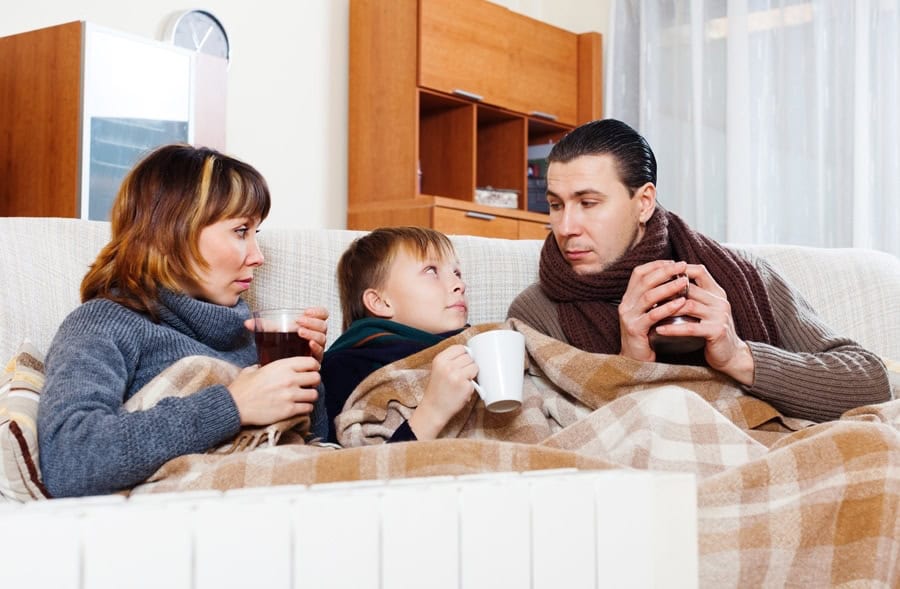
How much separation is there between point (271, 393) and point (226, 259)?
0.30m

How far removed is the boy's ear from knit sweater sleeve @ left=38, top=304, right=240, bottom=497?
518mm

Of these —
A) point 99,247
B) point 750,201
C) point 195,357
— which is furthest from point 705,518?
point 750,201

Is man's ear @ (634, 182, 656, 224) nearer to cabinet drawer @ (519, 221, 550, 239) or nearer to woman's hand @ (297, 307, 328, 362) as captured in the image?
woman's hand @ (297, 307, 328, 362)

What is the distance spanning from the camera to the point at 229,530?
0.75 metres

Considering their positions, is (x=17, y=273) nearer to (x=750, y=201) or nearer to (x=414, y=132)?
(x=414, y=132)

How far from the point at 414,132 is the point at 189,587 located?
11.3 feet

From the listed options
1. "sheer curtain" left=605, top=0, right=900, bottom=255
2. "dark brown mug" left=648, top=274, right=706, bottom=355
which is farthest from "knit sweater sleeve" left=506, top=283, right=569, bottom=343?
"sheer curtain" left=605, top=0, right=900, bottom=255

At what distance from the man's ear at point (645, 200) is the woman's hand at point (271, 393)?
2.83 feet

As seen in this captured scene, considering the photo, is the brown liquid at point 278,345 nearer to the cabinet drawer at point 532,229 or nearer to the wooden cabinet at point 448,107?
the wooden cabinet at point 448,107

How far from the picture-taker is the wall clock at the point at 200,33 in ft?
11.6

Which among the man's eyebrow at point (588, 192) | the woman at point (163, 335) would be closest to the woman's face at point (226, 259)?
the woman at point (163, 335)

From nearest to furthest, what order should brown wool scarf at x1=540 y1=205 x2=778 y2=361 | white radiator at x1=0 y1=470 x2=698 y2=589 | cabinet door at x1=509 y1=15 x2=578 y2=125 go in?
white radiator at x1=0 y1=470 x2=698 y2=589 → brown wool scarf at x1=540 y1=205 x2=778 y2=361 → cabinet door at x1=509 y1=15 x2=578 y2=125

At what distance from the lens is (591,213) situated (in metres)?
1.94

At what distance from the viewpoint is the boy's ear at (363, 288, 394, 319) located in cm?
184
